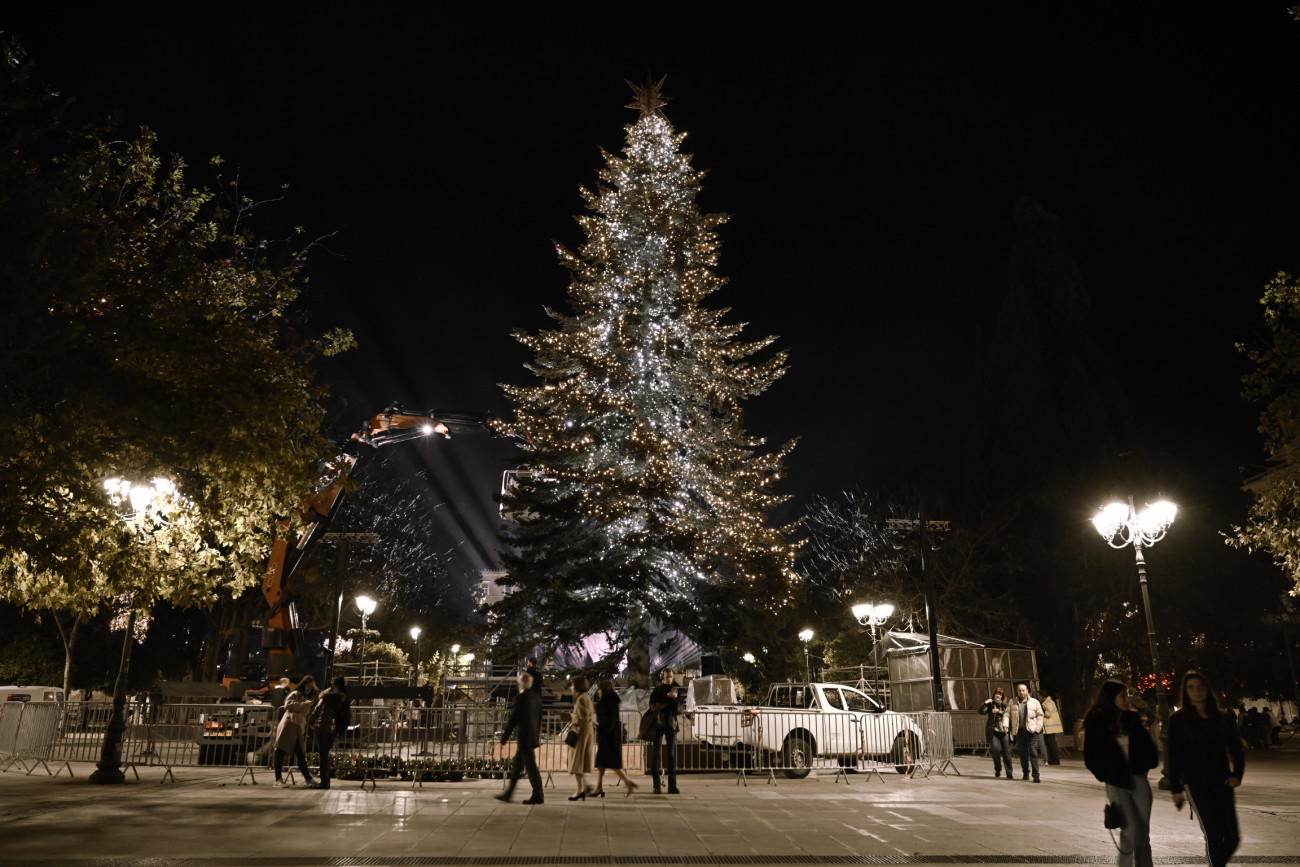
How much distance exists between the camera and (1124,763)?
20.4ft

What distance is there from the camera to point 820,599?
51.7 m

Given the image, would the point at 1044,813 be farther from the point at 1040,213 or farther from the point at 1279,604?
the point at 1040,213

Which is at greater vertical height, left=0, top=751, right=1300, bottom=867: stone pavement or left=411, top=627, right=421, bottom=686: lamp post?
left=411, top=627, right=421, bottom=686: lamp post

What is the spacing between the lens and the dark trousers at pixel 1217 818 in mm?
6203

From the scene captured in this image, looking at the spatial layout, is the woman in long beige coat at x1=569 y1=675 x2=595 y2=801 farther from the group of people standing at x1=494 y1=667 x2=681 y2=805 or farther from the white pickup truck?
the white pickup truck

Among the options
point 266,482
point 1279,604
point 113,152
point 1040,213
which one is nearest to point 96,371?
point 266,482

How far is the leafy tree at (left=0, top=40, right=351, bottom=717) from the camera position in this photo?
10.6m

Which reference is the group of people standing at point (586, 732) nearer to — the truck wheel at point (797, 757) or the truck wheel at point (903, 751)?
the truck wheel at point (797, 757)

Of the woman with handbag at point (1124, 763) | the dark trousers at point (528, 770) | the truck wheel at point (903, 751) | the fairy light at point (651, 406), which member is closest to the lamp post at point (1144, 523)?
the truck wheel at point (903, 751)

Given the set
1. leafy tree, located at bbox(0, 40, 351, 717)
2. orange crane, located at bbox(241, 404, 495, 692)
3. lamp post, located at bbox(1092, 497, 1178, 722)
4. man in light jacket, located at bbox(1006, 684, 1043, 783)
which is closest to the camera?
leafy tree, located at bbox(0, 40, 351, 717)

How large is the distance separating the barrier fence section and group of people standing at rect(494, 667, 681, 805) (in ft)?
8.34

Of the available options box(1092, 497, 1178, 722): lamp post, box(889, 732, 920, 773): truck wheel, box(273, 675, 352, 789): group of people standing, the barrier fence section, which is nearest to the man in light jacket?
the barrier fence section

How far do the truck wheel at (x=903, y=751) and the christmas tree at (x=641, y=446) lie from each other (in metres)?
6.56

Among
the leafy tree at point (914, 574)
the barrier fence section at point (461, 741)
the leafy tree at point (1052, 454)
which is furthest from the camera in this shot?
the leafy tree at point (914, 574)
